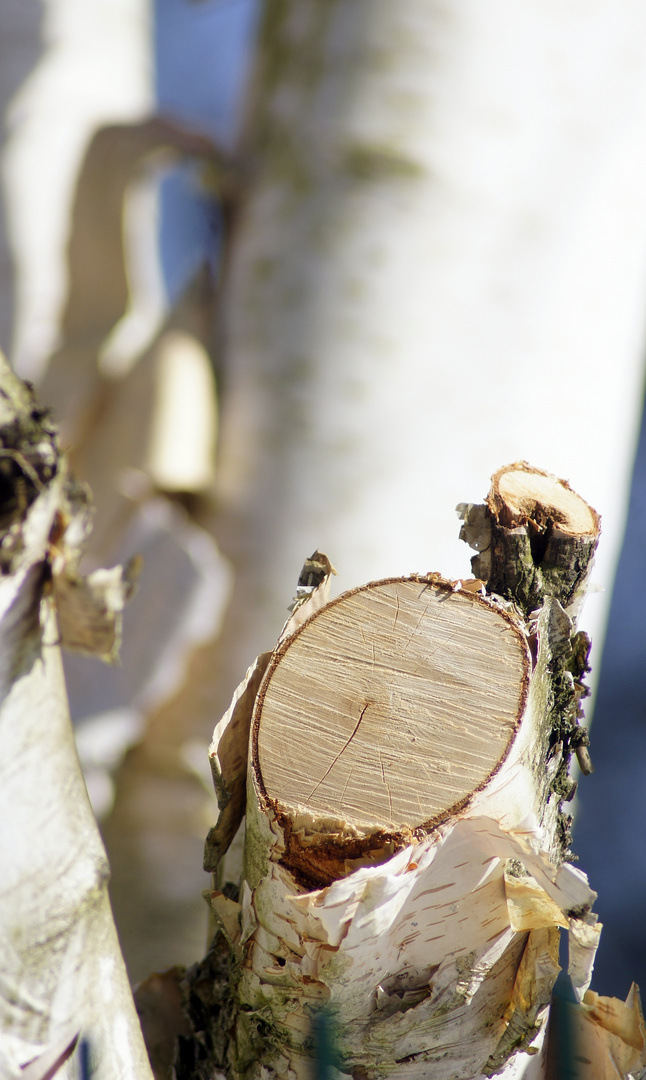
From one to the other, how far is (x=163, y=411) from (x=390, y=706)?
74 centimetres

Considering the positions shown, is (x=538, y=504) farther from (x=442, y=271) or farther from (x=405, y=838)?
(x=442, y=271)

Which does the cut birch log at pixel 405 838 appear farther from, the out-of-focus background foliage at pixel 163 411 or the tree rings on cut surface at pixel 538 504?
the out-of-focus background foliage at pixel 163 411

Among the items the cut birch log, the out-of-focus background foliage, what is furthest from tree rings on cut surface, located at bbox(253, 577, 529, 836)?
the out-of-focus background foliage

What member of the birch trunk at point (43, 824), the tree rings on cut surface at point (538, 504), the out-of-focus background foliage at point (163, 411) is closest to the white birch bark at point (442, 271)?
the out-of-focus background foliage at point (163, 411)

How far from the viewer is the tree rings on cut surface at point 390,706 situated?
31 centimetres

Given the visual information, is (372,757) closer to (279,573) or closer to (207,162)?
(279,573)

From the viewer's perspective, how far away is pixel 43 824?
0.33 m

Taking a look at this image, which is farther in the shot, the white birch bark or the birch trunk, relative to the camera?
the white birch bark

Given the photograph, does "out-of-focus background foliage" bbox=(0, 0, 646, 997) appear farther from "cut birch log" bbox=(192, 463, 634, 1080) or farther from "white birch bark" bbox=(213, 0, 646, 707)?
"cut birch log" bbox=(192, 463, 634, 1080)

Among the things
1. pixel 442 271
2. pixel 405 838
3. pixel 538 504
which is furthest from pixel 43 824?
pixel 442 271

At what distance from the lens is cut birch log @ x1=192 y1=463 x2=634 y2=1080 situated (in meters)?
0.31

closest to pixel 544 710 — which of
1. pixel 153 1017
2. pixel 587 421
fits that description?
pixel 153 1017

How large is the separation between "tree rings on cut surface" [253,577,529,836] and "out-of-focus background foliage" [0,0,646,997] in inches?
21.5

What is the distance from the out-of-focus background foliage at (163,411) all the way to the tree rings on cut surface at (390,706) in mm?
546
